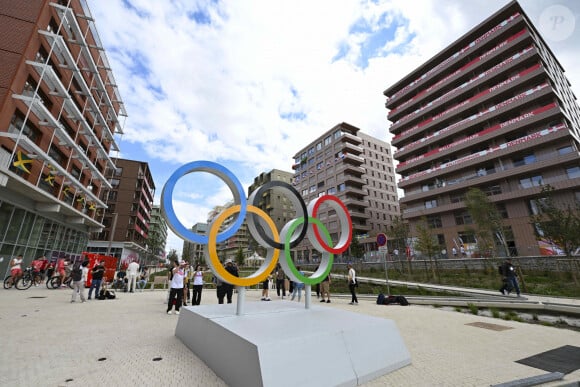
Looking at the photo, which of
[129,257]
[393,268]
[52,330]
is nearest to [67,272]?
[52,330]

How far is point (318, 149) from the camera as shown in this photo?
2400 inches

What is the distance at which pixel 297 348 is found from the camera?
3.42 meters

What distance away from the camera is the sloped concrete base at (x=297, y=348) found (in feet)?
10.4

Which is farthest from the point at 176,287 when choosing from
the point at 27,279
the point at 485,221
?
the point at 485,221

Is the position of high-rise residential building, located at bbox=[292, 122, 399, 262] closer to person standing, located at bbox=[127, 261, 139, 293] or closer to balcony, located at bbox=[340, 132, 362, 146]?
balcony, located at bbox=[340, 132, 362, 146]

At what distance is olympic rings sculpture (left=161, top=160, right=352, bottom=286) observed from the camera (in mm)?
5297

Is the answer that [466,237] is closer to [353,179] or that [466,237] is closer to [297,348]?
[353,179]

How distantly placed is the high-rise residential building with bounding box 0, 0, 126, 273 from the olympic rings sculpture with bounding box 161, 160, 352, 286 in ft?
55.9

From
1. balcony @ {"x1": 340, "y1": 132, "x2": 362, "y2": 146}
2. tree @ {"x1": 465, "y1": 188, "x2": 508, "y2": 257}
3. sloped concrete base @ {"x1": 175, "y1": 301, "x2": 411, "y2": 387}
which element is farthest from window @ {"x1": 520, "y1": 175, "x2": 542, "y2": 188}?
sloped concrete base @ {"x1": 175, "y1": 301, "x2": 411, "y2": 387}

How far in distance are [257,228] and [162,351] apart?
307cm

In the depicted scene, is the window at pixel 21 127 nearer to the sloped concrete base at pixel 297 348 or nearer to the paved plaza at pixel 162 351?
the paved plaza at pixel 162 351

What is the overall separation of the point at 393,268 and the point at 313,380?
28428mm

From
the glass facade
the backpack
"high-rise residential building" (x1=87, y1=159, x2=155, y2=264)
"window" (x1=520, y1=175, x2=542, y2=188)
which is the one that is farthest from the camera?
"high-rise residential building" (x1=87, y1=159, x2=155, y2=264)

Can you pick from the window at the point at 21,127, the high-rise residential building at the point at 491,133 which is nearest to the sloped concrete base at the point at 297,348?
the window at the point at 21,127
